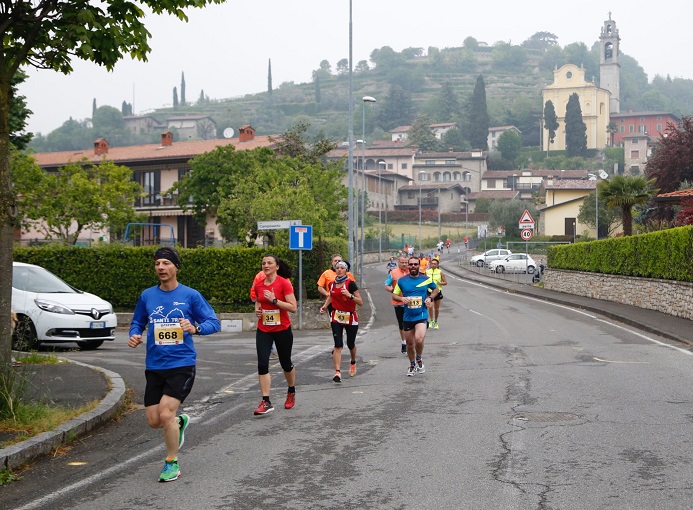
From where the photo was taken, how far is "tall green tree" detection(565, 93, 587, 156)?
185000 mm

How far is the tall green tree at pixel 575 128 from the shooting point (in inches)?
7283

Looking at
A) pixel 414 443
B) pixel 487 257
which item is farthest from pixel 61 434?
pixel 487 257

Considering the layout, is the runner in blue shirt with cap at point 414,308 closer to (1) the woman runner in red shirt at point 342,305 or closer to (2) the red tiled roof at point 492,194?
(1) the woman runner in red shirt at point 342,305

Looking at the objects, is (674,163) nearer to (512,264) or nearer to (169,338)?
(512,264)

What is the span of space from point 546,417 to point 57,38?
6.87m

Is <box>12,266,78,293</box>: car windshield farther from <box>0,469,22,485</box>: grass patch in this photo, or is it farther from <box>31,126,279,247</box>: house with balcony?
<box>31,126,279,247</box>: house with balcony

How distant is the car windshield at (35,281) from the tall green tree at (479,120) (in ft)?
581

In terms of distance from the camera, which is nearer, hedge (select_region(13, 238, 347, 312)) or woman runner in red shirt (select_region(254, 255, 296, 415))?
woman runner in red shirt (select_region(254, 255, 296, 415))

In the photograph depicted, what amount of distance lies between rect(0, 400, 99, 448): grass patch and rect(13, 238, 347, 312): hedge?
17.8 metres

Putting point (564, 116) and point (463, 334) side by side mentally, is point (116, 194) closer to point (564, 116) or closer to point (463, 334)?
point (463, 334)

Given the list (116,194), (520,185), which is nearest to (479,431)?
(116,194)

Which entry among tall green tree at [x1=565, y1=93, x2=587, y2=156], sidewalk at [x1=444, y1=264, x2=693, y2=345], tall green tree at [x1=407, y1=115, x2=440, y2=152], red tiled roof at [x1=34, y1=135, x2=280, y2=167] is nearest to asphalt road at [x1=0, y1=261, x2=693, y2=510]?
sidewalk at [x1=444, y1=264, x2=693, y2=345]

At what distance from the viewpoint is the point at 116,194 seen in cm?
4262

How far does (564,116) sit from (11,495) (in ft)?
646
